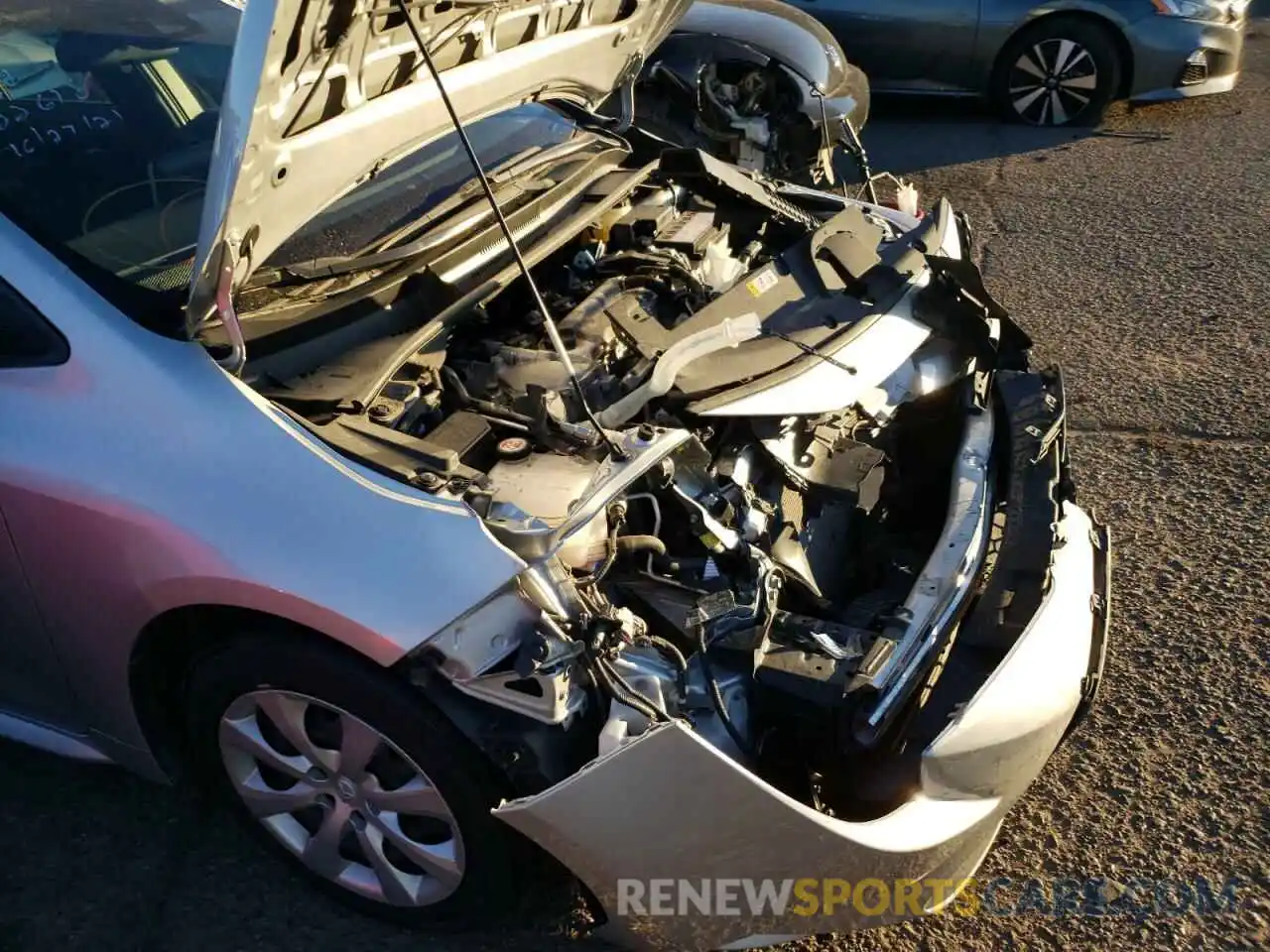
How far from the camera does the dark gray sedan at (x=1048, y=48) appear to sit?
728 cm

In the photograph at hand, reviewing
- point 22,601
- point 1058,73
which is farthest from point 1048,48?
point 22,601

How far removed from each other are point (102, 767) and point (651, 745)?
178 centimetres

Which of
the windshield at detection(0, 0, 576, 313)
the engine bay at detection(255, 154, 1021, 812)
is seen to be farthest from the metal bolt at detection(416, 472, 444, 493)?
the windshield at detection(0, 0, 576, 313)

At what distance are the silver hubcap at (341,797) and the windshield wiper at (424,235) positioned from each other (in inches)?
38.1

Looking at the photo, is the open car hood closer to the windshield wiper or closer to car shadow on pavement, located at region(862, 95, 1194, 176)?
the windshield wiper

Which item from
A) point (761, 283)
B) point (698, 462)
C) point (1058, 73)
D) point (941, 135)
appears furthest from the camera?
point (941, 135)

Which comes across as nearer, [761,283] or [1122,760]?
[1122,760]

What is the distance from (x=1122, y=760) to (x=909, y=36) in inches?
236

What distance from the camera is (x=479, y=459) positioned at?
2354 mm

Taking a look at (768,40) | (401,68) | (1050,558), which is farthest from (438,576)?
(768,40)

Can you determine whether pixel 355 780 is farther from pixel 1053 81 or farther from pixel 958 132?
pixel 1053 81

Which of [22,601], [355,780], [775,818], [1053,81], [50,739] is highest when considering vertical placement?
[22,601]

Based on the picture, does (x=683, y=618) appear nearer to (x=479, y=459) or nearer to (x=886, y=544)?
(x=479, y=459)

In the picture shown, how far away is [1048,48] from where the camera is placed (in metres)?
7.44
